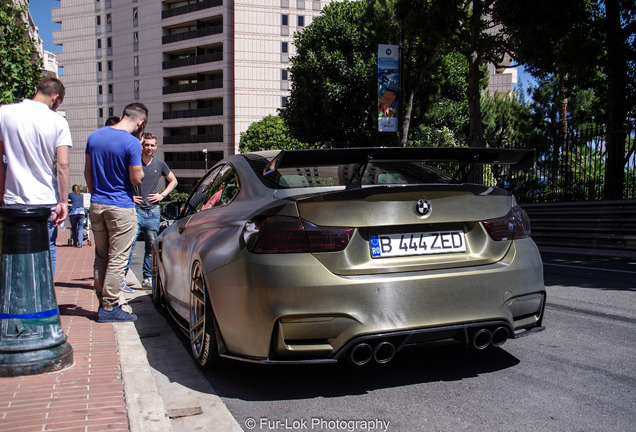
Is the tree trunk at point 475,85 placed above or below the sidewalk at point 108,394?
above

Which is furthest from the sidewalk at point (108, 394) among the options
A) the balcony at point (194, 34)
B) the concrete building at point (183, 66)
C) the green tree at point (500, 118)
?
the balcony at point (194, 34)

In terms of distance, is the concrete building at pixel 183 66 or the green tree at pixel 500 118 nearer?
the green tree at pixel 500 118

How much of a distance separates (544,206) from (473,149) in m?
11.4

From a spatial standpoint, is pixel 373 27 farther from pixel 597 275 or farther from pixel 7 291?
pixel 7 291

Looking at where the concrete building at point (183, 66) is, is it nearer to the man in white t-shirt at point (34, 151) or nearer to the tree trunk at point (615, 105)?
the tree trunk at point (615, 105)

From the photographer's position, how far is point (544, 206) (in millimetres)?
14383

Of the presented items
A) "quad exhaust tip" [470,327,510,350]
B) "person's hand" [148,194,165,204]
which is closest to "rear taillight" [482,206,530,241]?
"quad exhaust tip" [470,327,510,350]

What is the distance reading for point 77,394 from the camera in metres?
3.40

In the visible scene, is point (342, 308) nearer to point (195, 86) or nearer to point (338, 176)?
point (338, 176)

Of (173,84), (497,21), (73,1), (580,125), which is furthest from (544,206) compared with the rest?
(73,1)

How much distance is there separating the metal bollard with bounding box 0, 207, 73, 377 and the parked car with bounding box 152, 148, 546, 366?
40.4 inches

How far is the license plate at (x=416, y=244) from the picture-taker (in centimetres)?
332

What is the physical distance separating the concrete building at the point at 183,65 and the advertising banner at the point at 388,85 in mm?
42480

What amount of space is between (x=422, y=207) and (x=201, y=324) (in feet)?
5.60
